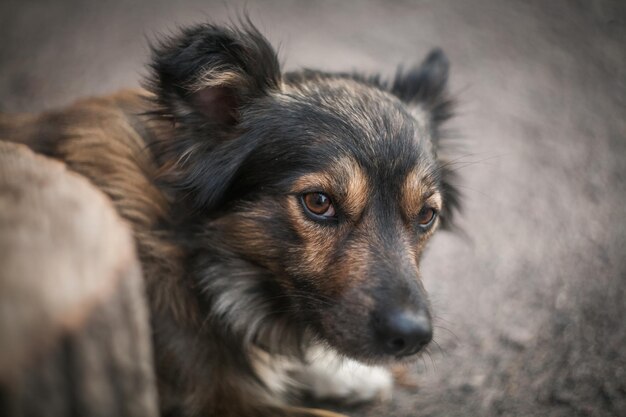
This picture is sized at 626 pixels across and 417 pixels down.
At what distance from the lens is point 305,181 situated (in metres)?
2.81

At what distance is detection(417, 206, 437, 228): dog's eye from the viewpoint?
3100 mm

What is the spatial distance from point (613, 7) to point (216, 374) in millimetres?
8172

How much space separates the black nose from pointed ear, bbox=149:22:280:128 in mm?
1335

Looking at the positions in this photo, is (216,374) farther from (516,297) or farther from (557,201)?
(557,201)

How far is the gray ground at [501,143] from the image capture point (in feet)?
12.5

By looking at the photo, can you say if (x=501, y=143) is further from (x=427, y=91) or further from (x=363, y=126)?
(x=363, y=126)

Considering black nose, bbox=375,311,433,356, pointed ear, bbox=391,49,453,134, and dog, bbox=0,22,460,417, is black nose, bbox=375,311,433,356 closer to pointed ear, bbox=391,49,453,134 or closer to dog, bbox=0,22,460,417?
dog, bbox=0,22,460,417

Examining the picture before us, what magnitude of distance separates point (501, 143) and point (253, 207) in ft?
14.0

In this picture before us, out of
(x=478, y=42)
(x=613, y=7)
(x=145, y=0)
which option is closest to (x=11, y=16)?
(x=145, y=0)

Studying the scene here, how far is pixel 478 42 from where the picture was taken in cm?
807

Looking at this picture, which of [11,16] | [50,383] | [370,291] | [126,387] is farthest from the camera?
[11,16]

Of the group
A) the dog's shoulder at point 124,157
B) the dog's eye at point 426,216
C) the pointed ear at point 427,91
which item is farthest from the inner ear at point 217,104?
the pointed ear at point 427,91

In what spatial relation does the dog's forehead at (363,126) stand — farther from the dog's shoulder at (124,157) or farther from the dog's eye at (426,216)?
the dog's shoulder at (124,157)

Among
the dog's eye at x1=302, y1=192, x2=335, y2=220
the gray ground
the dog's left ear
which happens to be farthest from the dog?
the gray ground
